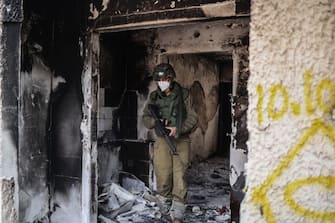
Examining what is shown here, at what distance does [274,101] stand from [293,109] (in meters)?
0.05

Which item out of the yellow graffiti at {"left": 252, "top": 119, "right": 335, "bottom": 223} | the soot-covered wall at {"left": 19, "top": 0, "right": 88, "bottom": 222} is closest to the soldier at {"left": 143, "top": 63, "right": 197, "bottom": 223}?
the soot-covered wall at {"left": 19, "top": 0, "right": 88, "bottom": 222}

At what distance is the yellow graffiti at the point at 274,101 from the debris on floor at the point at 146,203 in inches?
137

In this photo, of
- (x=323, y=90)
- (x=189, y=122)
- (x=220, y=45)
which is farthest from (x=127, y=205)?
(x=323, y=90)

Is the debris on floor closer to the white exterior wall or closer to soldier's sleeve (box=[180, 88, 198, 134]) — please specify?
soldier's sleeve (box=[180, 88, 198, 134])

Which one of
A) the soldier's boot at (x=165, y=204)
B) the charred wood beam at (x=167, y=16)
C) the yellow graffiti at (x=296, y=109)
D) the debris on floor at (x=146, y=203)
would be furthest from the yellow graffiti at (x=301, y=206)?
the debris on floor at (x=146, y=203)

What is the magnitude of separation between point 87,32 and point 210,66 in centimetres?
430

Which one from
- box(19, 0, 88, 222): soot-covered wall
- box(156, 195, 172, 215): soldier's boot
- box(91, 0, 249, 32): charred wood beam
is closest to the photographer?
box(91, 0, 249, 32): charred wood beam

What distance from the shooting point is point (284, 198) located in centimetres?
90

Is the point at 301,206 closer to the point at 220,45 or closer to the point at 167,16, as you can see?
the point at 167,16

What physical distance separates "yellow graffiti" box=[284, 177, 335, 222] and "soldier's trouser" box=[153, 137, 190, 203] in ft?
9.65

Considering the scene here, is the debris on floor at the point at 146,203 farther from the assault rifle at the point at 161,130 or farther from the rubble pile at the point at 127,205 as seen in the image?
the assault rifle at the point at 161,130

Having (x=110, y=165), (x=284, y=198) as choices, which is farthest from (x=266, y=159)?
(x=110, y=165)

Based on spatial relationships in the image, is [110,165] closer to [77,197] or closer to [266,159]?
[77,197]

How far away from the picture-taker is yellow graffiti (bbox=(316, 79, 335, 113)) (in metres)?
0.84
